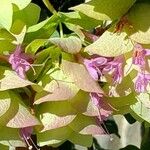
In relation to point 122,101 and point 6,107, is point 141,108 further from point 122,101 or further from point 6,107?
point 6,107

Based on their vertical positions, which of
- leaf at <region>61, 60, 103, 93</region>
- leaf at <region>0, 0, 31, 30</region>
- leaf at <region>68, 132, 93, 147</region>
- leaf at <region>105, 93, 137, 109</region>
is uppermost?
leaf at <region>0, 0, 31, 30</region>

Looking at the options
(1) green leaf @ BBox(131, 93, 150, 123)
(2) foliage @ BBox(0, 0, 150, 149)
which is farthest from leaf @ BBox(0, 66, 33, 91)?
(1) green leaf @ BBox(131, 93, 150, 123)

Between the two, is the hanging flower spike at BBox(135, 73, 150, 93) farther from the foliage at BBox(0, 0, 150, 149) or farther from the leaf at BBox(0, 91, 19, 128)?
the leaf at BBox(0, 91, 19, 128)

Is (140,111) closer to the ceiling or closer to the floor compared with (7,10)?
closer to the floor

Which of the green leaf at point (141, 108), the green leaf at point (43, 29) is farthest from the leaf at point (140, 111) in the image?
the green leaf at point (43, 29)

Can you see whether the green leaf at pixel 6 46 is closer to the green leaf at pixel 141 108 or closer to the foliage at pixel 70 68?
the foliage at pixel 70 68

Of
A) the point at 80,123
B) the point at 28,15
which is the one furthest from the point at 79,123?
the point at 28,15

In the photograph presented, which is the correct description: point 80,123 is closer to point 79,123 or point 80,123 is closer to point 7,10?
point 79,123
